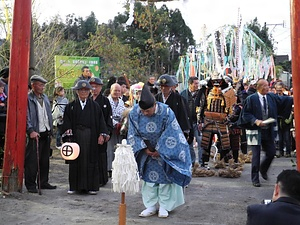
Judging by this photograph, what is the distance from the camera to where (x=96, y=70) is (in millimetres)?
18656

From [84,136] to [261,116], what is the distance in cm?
296

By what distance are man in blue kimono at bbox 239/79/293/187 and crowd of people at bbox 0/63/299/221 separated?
2cm

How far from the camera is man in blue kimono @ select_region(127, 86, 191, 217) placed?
6.22m

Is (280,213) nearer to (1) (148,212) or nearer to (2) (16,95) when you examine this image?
(1) (148,212)

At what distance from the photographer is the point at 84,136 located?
7.80 m

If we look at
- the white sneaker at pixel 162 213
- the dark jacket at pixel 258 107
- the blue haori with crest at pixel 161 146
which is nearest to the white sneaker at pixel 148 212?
the white sneaker at pixel 162 213

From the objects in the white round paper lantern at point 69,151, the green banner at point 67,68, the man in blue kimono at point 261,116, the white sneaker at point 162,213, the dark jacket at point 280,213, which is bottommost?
the white sneaker at point 162,213

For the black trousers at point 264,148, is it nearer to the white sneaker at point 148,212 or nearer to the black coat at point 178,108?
the black coat at point 178,108

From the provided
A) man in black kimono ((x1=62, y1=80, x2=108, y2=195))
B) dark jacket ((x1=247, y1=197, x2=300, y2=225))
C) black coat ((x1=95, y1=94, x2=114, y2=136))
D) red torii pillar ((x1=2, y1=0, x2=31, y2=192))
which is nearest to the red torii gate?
red torii pillar ((x1=2, y1=0, x2=31, y2=192))

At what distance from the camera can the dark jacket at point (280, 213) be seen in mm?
3021

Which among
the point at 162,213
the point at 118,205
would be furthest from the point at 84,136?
the point at 162,213

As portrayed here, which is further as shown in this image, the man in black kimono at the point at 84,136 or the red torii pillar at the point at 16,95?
the man in black kimono at the point at 84,136

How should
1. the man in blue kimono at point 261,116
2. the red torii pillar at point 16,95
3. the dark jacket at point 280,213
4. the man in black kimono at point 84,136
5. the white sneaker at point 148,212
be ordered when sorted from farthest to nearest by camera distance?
1. the man in blue kimono at point 261,116
2. the man in black kimono at point 84,136
3. the red torii pillar at point 16,95
4. the white sneaker at point 148,212
5. the dark jacket at point 280,213

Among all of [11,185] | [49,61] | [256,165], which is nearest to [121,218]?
[11,185]
